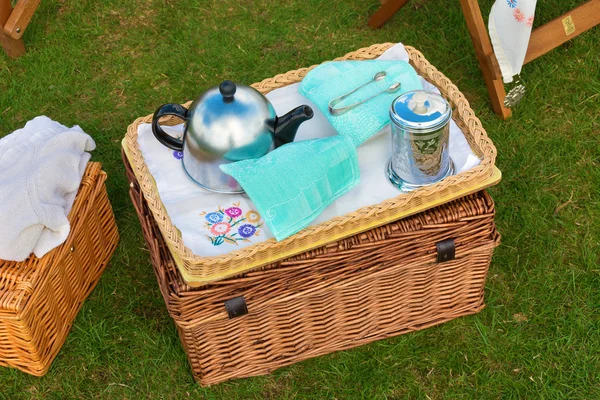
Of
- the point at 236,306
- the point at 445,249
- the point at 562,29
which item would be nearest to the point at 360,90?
the point at 445,249

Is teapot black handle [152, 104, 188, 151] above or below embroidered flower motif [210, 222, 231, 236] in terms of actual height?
above

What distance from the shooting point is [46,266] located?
2.34 meters

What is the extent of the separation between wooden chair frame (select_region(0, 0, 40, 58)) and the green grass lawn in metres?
0.11

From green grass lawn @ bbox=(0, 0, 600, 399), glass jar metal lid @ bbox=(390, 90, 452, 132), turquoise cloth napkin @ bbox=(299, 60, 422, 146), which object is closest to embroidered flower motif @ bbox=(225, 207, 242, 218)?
turquoise cloth napkin @ bbox=(299, 60, 422, 146)

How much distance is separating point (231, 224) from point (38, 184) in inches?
23.9

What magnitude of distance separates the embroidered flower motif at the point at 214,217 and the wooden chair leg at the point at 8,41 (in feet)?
5.99

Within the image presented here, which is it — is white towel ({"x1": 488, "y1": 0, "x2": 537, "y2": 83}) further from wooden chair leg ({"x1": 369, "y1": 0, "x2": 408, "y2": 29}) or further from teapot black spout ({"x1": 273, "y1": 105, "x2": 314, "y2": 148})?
teapot black spout ({"x1": 273, "y1": 105, "x2": 314, "y2": 148})

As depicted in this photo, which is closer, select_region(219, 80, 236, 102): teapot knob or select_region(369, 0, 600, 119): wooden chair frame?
select_region(219, 80, 236, 102): teapot knob

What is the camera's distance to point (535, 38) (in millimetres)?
3152

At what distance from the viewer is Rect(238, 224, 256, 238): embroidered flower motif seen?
7.08 feet

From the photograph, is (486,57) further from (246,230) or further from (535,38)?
(246,230)

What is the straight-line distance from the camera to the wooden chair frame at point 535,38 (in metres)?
3.11

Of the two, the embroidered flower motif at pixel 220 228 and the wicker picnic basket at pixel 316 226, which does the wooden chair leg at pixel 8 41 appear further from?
the embroidered flower motif at pixel 220 228

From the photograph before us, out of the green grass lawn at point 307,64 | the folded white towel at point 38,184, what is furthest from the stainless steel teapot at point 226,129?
the green grass lawn at point 307,64
